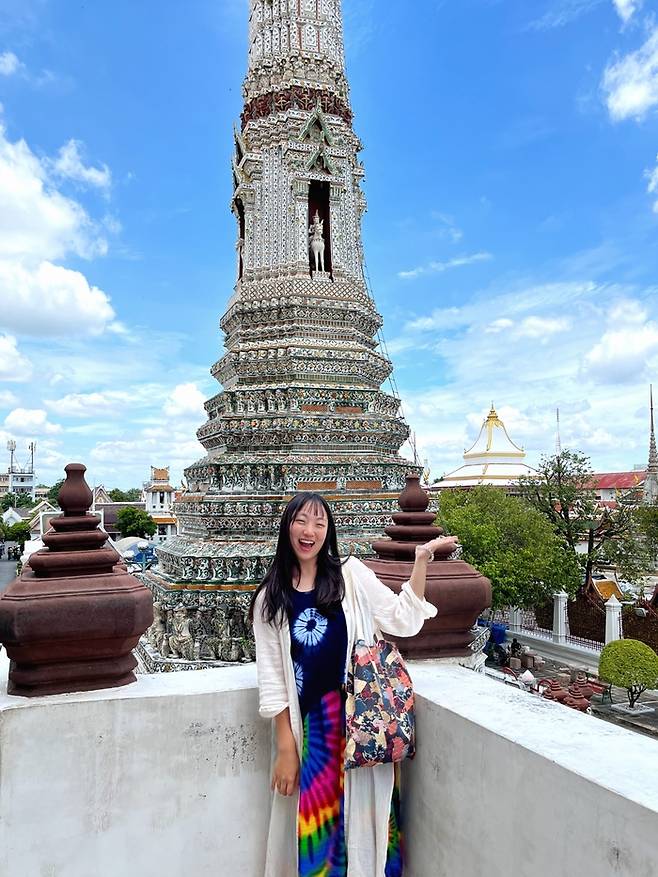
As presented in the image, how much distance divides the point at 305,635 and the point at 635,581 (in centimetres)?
2015

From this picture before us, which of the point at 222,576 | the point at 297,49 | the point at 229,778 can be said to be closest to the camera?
the point at 229,778

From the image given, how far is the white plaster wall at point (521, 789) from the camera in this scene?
6.08ft

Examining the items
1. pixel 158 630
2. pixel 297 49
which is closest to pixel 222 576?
pixel 158 630

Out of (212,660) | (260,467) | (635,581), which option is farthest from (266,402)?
(635,581)

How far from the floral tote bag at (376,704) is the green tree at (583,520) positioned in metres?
19.1

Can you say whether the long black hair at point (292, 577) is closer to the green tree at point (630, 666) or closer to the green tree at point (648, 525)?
the green tree at point (630, 666)

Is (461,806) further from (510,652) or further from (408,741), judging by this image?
(510,652)

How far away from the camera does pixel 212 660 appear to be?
32.7 ft

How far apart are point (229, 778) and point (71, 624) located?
35.3 inches

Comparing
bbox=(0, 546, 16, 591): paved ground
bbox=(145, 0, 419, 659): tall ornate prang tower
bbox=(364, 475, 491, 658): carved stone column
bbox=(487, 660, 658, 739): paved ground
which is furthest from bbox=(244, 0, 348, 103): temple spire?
bbox=(0, 546, 16, 591): paved ground

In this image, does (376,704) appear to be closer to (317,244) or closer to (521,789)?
(521,789)

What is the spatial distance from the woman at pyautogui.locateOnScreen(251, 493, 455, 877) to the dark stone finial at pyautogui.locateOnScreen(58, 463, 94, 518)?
1024 millimetres

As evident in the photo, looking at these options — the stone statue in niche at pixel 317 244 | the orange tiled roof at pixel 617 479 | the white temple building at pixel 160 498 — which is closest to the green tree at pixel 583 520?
the stone statue in niche at pixel 317 244

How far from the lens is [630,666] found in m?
13.2
